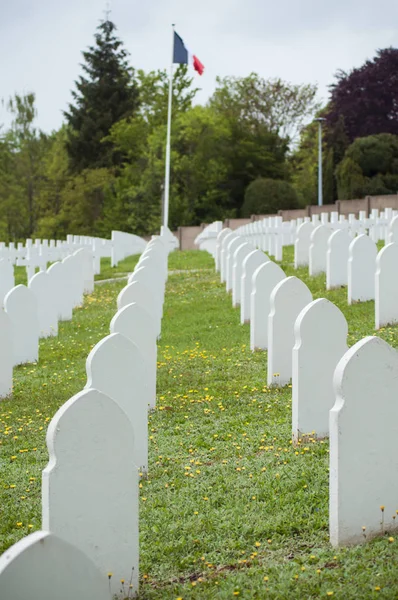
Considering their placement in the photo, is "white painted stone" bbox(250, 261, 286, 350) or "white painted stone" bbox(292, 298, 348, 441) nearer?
"white painted stone" bbox(292, 298, 348, 441)

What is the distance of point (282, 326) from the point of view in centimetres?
738

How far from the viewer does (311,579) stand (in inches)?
156

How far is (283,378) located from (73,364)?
312cm

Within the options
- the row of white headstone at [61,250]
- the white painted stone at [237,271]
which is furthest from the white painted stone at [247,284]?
the row of white headstone at [61,250]

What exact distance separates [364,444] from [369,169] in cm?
4508

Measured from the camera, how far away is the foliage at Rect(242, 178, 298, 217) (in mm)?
53062

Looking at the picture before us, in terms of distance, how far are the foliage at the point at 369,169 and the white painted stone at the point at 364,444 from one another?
42385 mm

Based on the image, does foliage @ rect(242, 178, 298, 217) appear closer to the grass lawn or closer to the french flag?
the french flag

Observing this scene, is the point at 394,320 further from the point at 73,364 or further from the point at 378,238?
the point at 378,238

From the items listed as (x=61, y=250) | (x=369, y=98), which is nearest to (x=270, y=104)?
(x=369, y=98)

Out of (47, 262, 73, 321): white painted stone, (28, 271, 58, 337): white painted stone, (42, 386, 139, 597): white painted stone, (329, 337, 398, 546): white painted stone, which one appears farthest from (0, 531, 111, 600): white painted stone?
(47, 262, 73, 321): white painted stone

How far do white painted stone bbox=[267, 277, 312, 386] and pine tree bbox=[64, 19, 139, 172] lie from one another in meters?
60.6

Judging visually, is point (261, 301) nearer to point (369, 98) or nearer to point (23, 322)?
point (23, 322)

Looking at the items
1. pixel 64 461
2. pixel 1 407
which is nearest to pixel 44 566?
pixel 64 461
